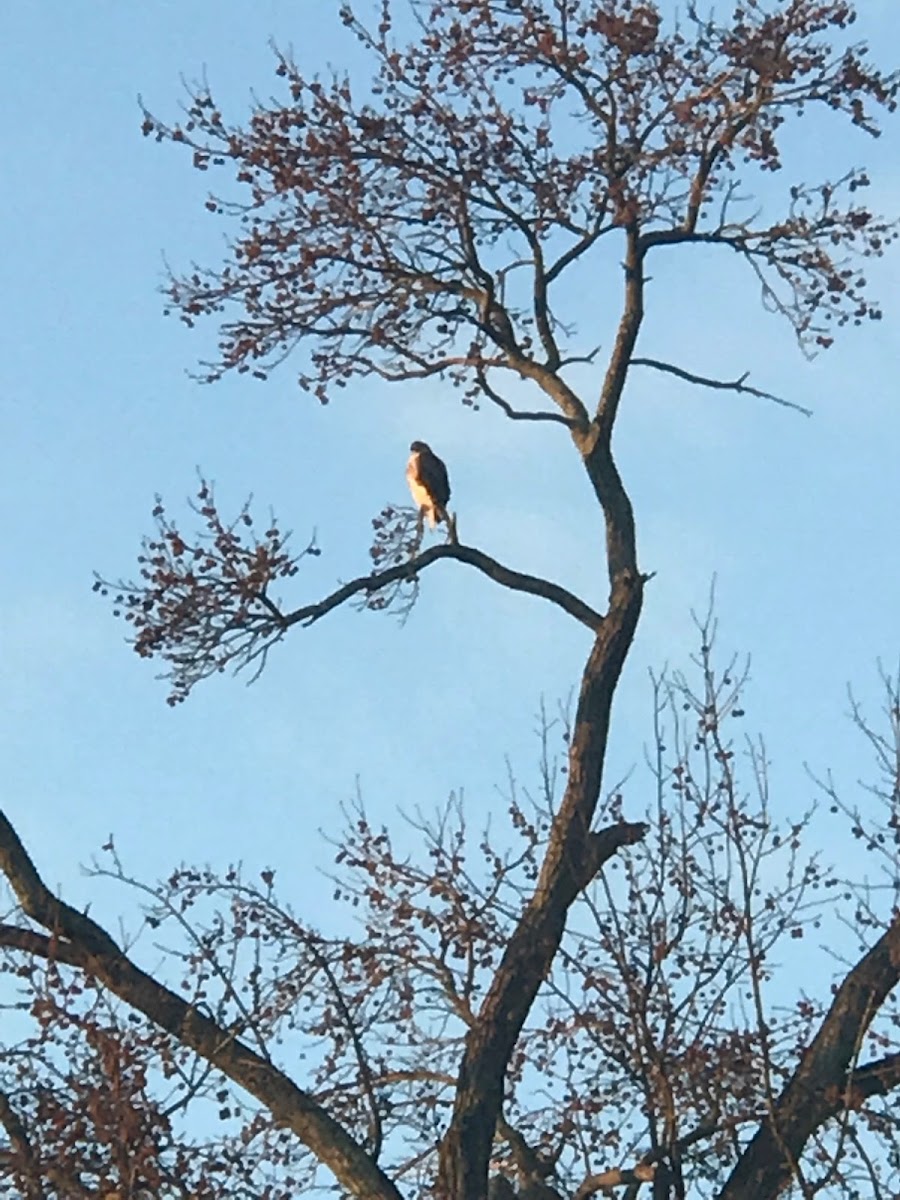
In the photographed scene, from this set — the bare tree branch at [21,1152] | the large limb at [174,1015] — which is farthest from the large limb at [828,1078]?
the bare tree branch at [21,1152]

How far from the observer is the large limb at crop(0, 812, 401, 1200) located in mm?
10047

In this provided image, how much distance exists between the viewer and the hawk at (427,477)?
46.1ft

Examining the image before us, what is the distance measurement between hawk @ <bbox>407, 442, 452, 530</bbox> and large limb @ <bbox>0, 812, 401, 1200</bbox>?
3847 mm

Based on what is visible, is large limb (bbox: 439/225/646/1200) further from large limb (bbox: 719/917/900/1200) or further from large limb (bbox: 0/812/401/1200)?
large limb (bbox: 719/917/900/1200)

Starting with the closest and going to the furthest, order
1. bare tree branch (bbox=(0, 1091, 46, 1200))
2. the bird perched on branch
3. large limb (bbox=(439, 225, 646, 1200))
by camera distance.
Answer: bare tree branch (bbox=(0, 1091, 46, 1200)), large limb (bbox=(439, 225, 646, 1200)), the bird perched on branch

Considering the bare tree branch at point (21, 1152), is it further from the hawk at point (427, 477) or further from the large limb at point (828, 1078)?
the hawk at point (427, 477)

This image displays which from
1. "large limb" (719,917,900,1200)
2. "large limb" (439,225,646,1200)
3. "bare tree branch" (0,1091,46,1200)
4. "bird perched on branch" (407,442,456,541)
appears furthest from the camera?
"bird perched on branch" (407,442,456,541)

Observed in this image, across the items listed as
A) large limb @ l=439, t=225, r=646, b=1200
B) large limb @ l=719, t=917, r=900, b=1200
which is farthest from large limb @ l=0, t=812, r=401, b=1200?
large limb @ l=719, t=917, r=900, b=1200

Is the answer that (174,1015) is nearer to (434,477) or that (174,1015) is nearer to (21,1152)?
(21,1152)

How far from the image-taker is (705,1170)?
404 inches

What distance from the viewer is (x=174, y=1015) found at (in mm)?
10180

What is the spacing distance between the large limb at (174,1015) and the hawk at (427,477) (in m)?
3.85

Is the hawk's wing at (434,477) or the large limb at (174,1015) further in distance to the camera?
the hawk's wing at (434,477)

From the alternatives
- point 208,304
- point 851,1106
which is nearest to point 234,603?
point 208,304
